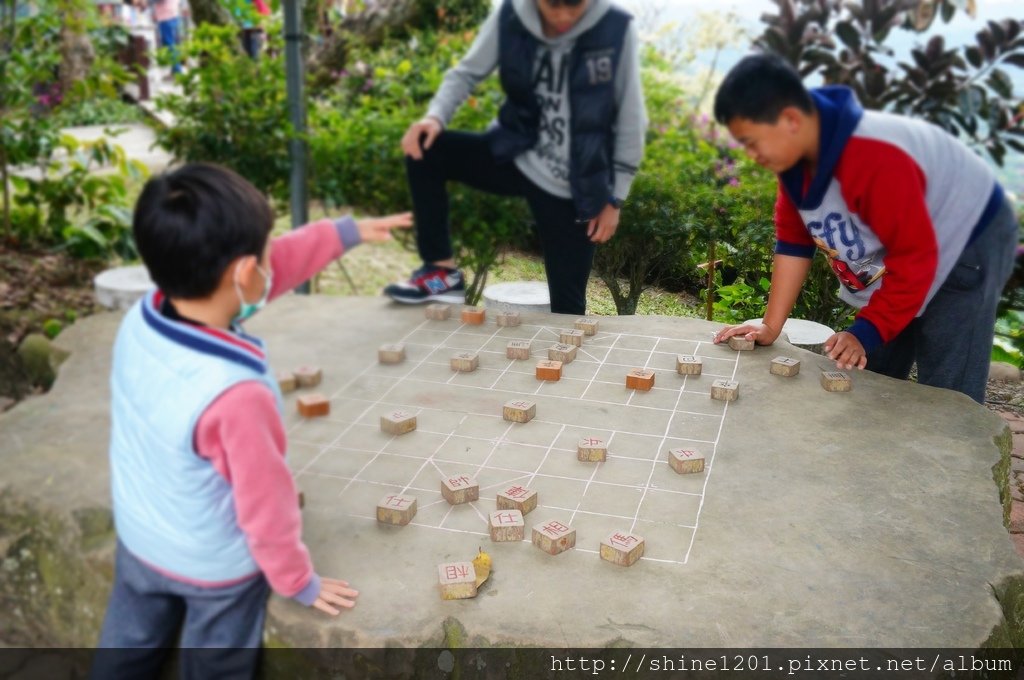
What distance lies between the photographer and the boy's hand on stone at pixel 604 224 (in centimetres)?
346

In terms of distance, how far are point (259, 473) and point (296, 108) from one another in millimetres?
3493

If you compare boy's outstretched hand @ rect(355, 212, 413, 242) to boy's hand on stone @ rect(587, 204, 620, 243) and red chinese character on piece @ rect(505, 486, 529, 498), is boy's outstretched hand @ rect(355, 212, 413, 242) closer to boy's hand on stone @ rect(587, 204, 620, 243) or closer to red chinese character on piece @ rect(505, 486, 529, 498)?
red chinese character on piece @ rect(505, 486, 529, 498)

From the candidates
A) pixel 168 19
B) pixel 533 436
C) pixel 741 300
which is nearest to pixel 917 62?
pixel 741 300

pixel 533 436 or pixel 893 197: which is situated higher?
pixel 893 197

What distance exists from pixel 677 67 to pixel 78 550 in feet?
25.8

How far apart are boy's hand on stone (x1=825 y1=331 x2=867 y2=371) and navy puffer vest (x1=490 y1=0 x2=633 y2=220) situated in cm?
103

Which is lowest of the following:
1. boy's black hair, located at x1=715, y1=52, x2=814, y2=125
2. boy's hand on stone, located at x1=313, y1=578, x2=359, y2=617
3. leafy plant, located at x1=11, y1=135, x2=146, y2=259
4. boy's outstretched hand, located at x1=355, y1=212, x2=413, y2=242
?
leafy plant, located at x1=11, y1=135, x2=146, y2=259

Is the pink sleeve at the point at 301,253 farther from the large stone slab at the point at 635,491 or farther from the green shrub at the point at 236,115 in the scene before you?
the green shrub at the point at 236,115

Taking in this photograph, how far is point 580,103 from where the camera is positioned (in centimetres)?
328

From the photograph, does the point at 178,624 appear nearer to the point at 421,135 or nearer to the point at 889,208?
the point at 889,208

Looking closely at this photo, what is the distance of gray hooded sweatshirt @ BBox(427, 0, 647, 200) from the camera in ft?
10.7

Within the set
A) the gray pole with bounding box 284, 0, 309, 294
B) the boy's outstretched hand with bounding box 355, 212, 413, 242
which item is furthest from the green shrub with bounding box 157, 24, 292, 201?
the boy's outstretched hand with bounding box 355, 212, 413, 242

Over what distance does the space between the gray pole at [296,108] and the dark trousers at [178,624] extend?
3.20 m

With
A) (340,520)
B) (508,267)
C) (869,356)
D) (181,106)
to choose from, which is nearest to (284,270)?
(340,520)
